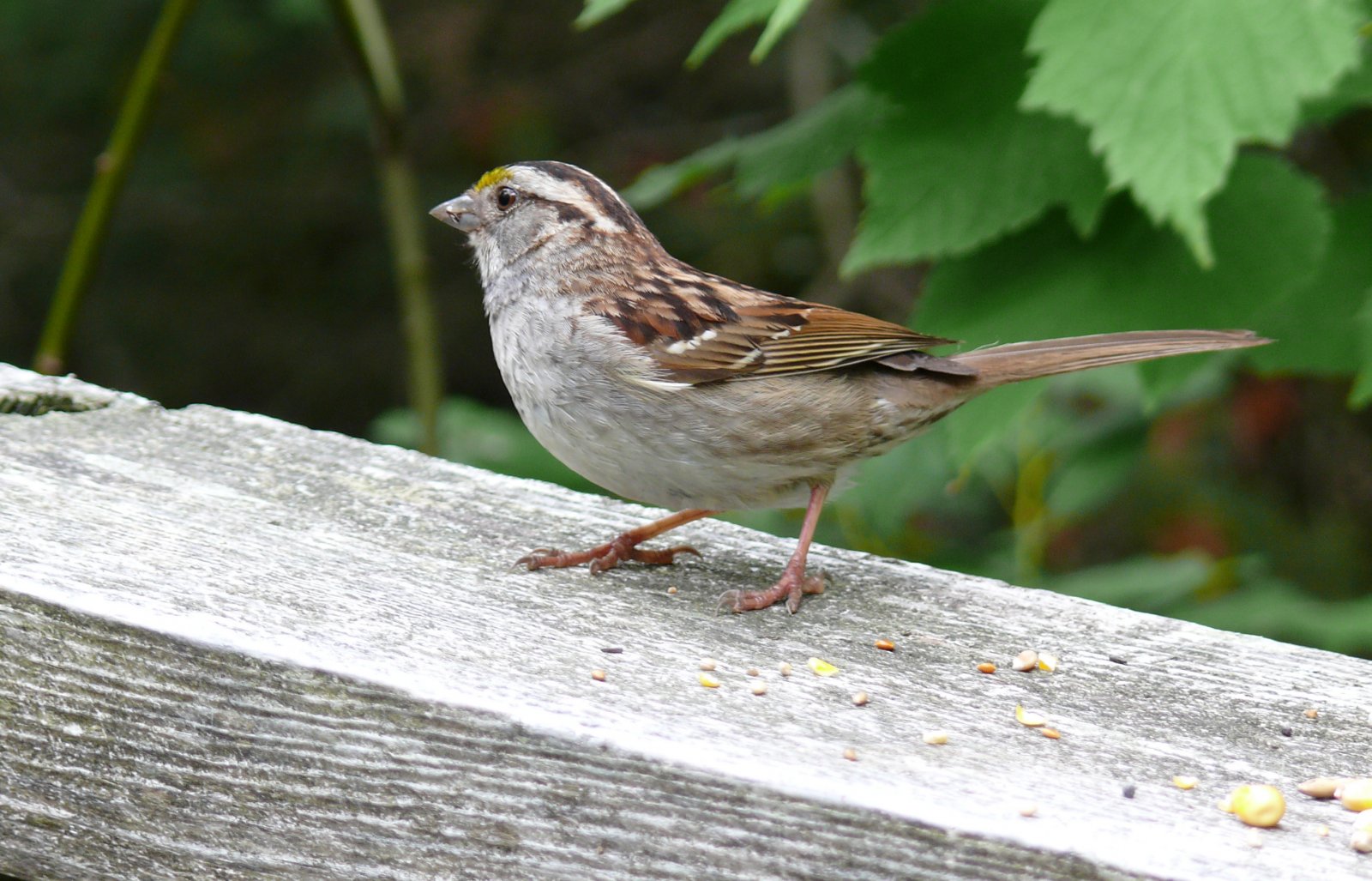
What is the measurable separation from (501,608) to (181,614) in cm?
48

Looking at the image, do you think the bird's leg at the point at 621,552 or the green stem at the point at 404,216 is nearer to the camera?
the bird's leg at the point at 621,552

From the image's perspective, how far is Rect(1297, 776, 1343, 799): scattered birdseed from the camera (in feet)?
5.58

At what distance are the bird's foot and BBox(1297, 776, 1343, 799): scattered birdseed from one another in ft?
2.64

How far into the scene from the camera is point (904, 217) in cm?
261

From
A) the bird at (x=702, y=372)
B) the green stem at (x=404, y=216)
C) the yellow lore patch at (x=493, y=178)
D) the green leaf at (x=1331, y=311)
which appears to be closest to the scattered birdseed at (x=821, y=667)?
the bird at (x=702, y=372)

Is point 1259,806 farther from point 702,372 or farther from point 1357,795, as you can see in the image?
point 702,372

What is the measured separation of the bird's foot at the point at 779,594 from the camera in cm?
231

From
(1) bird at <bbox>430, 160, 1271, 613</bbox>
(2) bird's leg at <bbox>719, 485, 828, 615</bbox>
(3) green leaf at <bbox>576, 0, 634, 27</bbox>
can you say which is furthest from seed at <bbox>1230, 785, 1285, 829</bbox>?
(3) green leaf at <bbox>576, 0, 634, 27</bbox>

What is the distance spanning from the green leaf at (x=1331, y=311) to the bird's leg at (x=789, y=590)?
3.15 ft

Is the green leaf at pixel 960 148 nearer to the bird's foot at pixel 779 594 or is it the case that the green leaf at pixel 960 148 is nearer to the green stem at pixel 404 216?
the bird's foot at pixel 779 594

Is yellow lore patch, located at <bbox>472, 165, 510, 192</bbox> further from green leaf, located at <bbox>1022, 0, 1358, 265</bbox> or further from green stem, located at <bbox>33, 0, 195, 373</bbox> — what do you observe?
green leaf, located at <bbox>1022, 0, 1358, 265</bbox>

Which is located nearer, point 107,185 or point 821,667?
point 821,667

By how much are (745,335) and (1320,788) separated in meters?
1.43

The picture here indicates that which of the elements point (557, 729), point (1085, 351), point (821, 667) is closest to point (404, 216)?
point (1085, 351)
